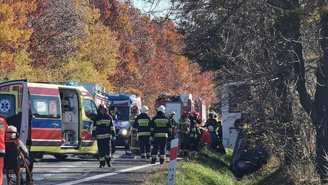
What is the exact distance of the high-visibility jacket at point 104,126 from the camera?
19.4 m

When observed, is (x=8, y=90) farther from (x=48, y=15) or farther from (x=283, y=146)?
(x=48, y=15)

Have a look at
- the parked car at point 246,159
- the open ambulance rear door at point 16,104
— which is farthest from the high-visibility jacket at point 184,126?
the open ambulance rear door at point 16,104

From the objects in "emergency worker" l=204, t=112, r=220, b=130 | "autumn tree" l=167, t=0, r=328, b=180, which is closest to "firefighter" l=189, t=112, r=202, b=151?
"emergency worker" l=204, t=112, r=220, b=130

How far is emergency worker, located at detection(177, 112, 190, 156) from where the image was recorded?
24594mm

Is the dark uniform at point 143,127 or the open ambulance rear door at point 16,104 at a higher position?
the open ambulance rear door at point 16,104

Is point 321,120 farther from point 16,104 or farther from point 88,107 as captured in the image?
point 88,107

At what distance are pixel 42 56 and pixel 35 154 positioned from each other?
1820cm

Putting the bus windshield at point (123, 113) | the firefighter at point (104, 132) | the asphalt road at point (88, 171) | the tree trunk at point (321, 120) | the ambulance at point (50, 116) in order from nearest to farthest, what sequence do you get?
the asphalt road at point (88, 171) → the tree trunk at point (321, 120) → the ambulance at point (50, 116) → the firefighter at point (104, 132) → the bus windshield at point (123, 113)

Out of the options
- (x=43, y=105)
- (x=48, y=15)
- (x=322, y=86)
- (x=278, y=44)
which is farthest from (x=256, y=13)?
(x=48, y=15)

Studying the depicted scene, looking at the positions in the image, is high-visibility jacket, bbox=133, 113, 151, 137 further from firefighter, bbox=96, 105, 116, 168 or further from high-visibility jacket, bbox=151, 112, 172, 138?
firefighter, bbox=96, 105, 116, 168

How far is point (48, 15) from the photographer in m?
38.1

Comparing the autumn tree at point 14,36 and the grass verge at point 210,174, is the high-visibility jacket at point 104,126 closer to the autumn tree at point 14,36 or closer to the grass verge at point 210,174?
the grass verge at point 210,174

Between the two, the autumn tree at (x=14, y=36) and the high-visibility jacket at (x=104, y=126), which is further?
the autumn tree at (x=14, y=36)

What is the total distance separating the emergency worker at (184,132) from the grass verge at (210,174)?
0.65 metres
